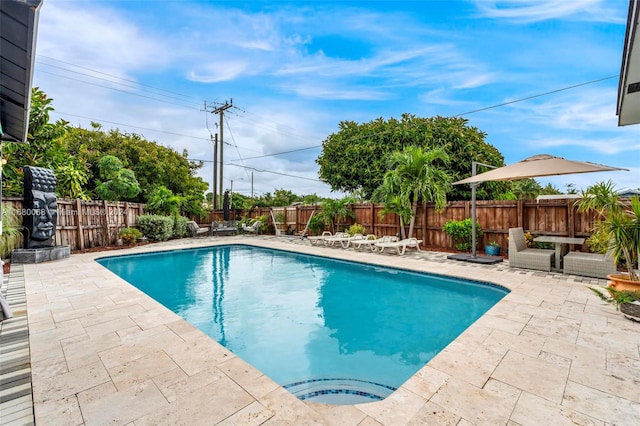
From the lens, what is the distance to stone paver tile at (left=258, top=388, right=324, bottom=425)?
6.04ft

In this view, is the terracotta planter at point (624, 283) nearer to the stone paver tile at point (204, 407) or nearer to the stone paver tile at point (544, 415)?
the stone paver tile at point (544, 415)

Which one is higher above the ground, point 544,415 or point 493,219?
point 493,219

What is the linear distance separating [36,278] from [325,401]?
6781 millimetres

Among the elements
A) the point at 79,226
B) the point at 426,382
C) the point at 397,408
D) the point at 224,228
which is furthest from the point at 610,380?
the point at 224,228

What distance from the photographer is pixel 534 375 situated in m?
2.36

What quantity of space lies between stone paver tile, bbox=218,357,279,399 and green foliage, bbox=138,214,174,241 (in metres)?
11.6

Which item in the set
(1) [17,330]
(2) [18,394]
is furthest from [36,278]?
(2) [18,394]

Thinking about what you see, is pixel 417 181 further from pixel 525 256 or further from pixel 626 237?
pixel 626 237

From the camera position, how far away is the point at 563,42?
7.95 meters

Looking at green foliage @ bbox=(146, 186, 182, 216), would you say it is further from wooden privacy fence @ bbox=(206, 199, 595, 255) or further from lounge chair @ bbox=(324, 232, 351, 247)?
wooden privacy fence @ bbox=(206, 199, 595, 255)

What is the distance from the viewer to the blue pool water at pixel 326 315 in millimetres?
2941

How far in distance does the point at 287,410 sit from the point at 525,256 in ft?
21.5

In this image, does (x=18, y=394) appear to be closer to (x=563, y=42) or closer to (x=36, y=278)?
(x=36, y=278)

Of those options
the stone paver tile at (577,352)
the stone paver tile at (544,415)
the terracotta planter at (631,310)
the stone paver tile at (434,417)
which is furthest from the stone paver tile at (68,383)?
the terracotta planter at (631,310)
